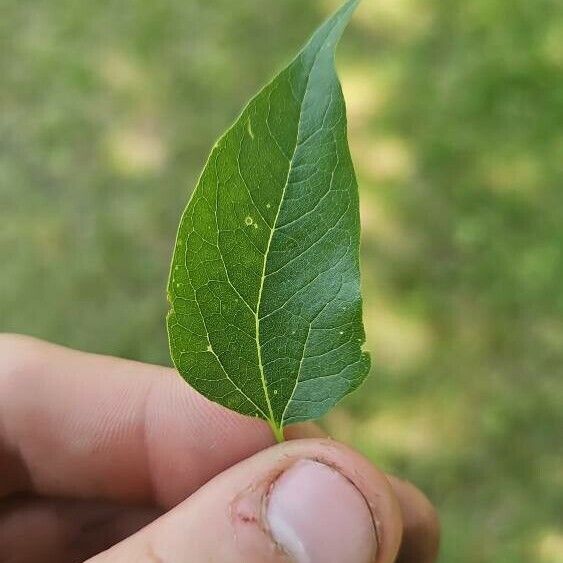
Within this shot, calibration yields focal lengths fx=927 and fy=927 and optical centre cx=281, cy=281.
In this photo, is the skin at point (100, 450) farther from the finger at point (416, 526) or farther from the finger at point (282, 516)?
the finger at point (282, 516)

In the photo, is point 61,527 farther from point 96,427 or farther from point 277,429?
point 277,429

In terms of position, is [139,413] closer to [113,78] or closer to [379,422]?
[379,422]

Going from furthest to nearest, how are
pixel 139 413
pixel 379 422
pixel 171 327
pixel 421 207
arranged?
pixel 421 207, pixel 379 422, pixel 139 413, pixel 171 327

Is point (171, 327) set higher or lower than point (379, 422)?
higher

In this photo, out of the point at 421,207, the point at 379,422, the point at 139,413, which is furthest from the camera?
the point at 421,207

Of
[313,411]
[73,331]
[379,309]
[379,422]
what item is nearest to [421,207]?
[379,309]

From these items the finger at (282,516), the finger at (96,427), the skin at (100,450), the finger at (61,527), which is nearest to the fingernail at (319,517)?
the finger at (282,516)
